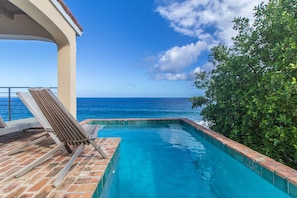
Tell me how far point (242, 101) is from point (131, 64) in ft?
86.4

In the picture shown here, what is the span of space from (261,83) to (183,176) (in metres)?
2.58

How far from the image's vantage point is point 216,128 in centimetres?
627

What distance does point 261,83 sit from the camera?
4.38 metres

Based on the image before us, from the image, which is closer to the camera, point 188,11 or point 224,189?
point 224,189

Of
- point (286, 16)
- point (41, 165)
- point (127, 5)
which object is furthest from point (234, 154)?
point (127, 5)

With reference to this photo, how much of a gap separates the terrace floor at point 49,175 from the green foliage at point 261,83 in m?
3.02

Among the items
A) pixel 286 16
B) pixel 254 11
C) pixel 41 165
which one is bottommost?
pixel 41 165

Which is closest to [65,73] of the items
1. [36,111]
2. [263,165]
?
[36,111]

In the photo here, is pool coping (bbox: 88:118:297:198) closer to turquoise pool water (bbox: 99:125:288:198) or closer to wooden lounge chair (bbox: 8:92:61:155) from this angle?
turquoise pool water (bbox: 99:125:288:198)

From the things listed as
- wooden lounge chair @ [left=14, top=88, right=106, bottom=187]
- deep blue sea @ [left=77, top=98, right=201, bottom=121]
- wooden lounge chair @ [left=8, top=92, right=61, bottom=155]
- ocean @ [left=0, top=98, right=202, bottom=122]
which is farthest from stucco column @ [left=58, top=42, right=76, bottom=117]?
deep blue sea @ [left=77, top=98, right=201, bottom=121]

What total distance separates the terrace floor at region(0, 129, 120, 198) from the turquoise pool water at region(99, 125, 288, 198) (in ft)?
1.18

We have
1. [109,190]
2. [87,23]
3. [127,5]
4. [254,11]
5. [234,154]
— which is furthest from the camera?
[87,23]

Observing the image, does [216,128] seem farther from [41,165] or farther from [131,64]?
[131,64]

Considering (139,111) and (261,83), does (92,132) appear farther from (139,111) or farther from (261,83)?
(139,111)
